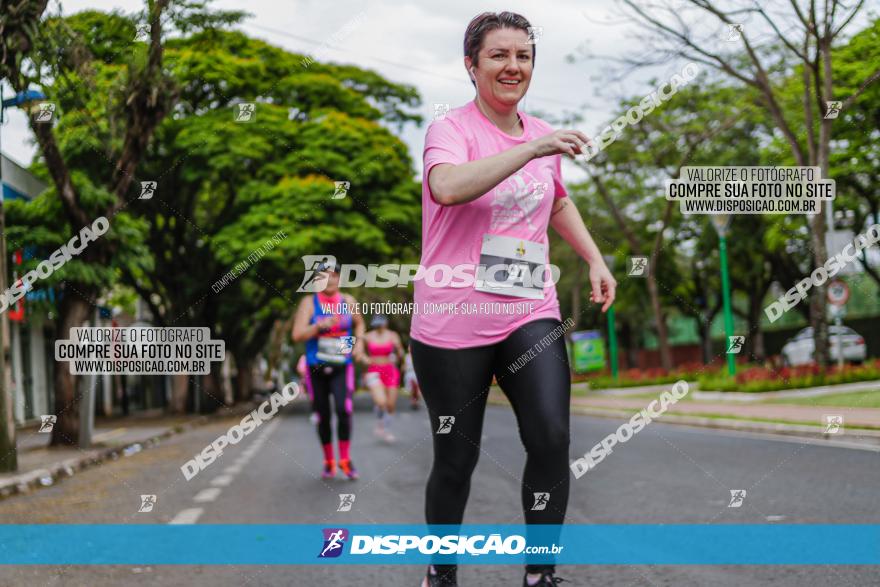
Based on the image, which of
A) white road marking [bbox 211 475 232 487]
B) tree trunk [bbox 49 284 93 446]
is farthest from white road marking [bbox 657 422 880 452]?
tree trunk [bbox 49 284 93 446]

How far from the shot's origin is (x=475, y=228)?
321 centimetres

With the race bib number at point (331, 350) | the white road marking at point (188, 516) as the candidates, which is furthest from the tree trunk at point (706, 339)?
the white road marking at point (188, 516)

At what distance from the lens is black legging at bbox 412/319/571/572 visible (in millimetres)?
3158

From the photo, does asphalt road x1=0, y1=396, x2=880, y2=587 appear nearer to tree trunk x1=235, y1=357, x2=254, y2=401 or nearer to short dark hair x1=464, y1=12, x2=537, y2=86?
short dark hair x1=464, y1=12, x2=537, y2=86

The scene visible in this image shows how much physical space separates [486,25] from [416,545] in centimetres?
320

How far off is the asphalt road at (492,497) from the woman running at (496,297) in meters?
1.30

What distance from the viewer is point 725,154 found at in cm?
3089

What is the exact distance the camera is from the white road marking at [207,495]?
25.5ft

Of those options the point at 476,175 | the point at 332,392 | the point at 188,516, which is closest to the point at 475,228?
the point at 476,175

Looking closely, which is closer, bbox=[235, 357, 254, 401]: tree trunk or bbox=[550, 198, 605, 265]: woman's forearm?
bbox=[550, 198, 605, 265]: woman's forearm

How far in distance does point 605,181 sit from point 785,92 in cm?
998

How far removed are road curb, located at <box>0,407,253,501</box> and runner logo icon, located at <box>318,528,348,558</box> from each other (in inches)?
189

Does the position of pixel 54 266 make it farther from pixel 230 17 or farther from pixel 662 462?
pixel 662 462

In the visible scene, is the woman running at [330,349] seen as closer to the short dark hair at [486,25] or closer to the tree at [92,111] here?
the short dark hair at [486,25]
